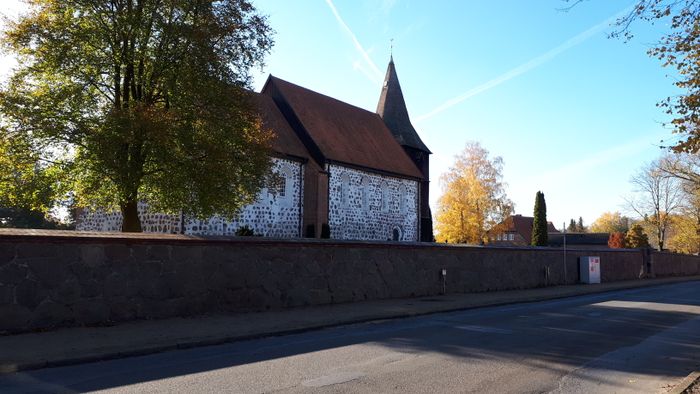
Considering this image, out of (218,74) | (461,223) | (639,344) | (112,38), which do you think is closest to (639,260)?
(461,223)

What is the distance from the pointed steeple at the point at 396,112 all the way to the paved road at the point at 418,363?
1237 inches

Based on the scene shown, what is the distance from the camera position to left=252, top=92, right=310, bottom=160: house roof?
28.5 m

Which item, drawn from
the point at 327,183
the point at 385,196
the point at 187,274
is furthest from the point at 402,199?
the point at 187,274

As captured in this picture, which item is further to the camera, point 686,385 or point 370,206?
point 370,206

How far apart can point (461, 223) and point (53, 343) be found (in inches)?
1854

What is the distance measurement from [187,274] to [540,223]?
160 feet

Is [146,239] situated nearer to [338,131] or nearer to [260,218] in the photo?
[260,218]

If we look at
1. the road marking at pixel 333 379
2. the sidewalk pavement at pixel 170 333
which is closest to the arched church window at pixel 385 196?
the sidewalk pavement at pixel 170 333

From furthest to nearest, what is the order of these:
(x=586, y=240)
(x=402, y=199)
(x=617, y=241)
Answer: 1. (x=586, y=240)
2. (x=617, y=241)
3. (x=402, y=199)

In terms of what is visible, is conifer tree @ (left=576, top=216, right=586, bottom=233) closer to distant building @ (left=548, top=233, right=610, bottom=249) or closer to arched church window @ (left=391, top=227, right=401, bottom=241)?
distant building @ (left=548, top=233, right=610, bottom=249)

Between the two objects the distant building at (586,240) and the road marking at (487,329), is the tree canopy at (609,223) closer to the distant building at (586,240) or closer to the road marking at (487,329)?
the distant building at (586,240)

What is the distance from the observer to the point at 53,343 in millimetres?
8844

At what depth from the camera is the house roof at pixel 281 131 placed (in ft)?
93.6

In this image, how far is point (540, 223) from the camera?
55.0 m
